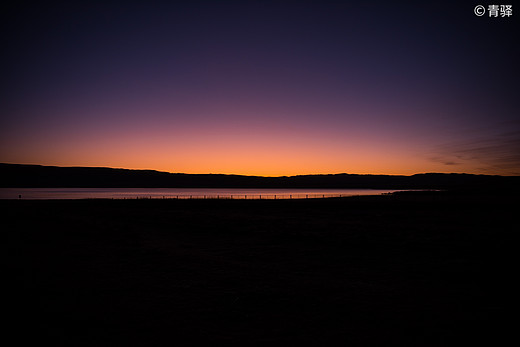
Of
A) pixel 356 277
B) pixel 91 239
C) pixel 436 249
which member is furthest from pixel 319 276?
pixel 91 239

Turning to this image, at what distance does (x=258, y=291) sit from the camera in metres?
9.25

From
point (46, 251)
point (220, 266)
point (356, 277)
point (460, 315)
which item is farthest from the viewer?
point (46, 251)

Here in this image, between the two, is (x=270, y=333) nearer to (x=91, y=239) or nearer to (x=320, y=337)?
(x=320, y=337)

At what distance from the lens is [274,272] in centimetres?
1145

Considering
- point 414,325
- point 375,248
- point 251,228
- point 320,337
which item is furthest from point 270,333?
point 251,228

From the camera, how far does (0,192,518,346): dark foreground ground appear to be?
21.4ft

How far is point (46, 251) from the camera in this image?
14688 mm

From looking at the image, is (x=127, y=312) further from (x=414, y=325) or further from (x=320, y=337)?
(x=414, y=325)

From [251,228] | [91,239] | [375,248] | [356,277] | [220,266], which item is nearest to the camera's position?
[356,277]

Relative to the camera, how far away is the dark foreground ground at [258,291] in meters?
6.53

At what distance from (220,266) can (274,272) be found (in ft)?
7.24

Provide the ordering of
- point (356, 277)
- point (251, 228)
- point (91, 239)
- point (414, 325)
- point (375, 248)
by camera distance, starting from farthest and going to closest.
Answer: point (251, 228)
point (91, 239)
point (375, 248)
point (356, 277)
point (414, 325)

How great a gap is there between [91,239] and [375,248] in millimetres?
15648

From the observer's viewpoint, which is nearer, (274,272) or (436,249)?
(274,272)
